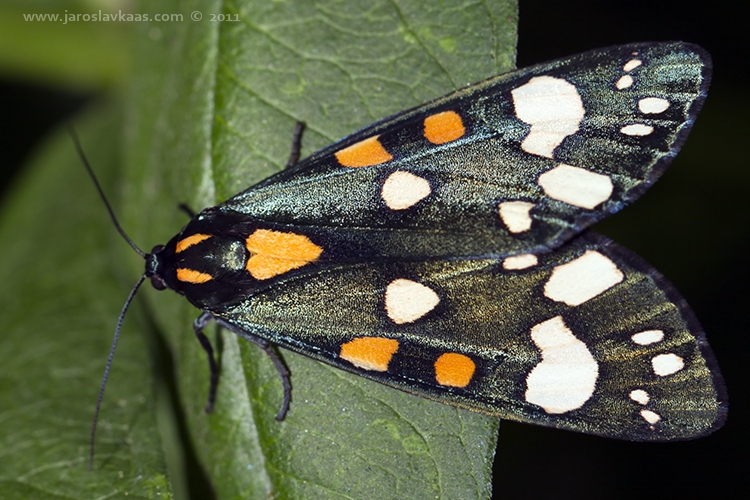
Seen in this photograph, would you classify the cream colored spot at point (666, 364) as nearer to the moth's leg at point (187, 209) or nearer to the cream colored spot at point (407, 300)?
the cream colored spot at point (407, 300)

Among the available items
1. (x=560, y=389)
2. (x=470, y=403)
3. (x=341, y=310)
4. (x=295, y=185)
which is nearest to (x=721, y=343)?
(x=560, y=389)

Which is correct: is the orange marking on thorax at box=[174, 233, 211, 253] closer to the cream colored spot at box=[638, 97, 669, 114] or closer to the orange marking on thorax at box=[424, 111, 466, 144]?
A: the orange marking on thorax at box=[424, 111, 466, 144]

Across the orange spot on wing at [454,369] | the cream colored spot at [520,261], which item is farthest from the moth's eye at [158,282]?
the cream colored spot at [520,261]

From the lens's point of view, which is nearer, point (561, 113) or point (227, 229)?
point (561, 113)

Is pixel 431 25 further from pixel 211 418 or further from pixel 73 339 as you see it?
pixel 73 339

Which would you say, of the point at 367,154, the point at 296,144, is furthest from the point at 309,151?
the point at 367,154

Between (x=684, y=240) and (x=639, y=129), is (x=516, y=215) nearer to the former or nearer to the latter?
(x=639, y=129)

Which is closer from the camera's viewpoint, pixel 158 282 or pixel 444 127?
pixel 444 127
